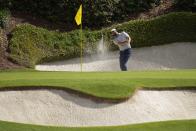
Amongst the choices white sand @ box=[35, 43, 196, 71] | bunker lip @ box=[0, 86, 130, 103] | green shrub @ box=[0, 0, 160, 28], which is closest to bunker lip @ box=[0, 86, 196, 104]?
bunker lip @ box=[0, 86, 130, 103]

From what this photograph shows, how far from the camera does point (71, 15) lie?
28.1m

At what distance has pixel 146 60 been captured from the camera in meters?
26.2

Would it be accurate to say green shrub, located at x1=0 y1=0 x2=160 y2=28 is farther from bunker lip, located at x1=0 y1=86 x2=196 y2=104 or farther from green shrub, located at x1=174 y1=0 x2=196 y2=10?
bunker lip, located at x1=0 y1=86 x2=196 y2=104

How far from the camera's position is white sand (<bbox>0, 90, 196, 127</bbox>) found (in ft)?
47.4

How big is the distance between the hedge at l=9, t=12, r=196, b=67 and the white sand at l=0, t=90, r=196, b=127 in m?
9.06

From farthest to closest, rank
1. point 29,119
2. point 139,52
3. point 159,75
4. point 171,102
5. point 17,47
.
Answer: point 139,52 < point 17,47 < point 159,75 < point 171,102 < point 29,119

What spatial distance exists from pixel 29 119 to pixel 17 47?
11.0m

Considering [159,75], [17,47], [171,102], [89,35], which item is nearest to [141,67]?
[89,35]

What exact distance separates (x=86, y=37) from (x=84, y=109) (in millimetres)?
12287

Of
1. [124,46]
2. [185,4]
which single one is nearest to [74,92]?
[124,46]

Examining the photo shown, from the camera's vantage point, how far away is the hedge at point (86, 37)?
25.4 metres

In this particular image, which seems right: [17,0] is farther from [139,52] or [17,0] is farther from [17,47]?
[139,52]

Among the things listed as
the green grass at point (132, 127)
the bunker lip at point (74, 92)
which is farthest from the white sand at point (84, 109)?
the green grass at point (132, 127)

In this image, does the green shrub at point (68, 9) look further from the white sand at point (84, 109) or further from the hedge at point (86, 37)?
the white sand at point (84, 109)
